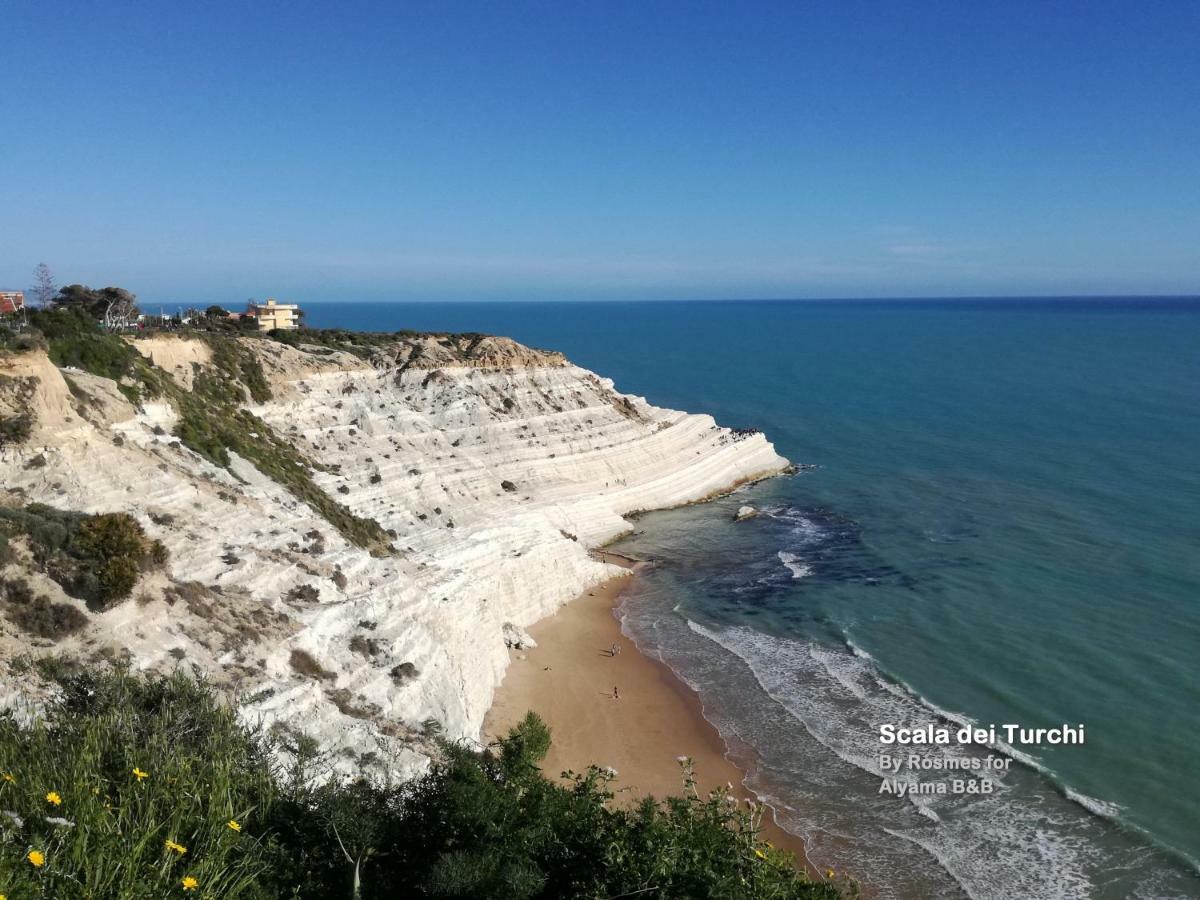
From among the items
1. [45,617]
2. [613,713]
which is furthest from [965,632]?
[45,617]

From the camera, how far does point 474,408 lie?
49.5 metres

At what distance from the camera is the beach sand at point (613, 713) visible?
75.0 ft

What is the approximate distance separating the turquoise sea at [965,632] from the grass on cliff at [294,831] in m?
10.8

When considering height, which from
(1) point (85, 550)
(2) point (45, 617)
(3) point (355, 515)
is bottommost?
(3) point (355, 515)

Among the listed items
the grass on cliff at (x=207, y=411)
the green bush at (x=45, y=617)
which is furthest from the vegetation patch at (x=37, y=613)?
the grass on cliff at (x=207, y=411)

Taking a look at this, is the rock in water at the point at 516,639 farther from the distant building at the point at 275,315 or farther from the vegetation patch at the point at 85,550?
the distant building at the point at 275,315

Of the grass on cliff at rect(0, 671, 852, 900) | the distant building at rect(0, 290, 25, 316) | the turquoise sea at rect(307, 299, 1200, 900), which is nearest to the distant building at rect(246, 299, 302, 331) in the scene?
the distant building at rect(0, 290, 25, 316)

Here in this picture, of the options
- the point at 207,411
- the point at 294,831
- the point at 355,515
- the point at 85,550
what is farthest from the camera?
the point at 355,515

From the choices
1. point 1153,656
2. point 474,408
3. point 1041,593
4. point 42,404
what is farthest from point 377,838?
point 474,408

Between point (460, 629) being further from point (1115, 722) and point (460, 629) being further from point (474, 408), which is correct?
point (474, 408)

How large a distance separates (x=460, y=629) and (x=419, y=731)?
625 cm

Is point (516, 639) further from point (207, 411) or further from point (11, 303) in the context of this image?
point (11, 303)

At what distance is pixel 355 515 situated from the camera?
33.1m

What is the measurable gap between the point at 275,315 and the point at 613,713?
56.2m
